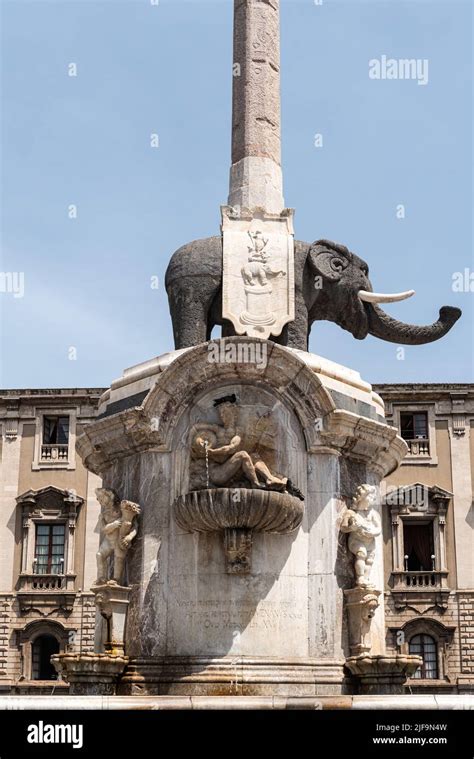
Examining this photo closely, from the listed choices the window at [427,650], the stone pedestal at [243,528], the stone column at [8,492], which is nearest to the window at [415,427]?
the window at [427,650]

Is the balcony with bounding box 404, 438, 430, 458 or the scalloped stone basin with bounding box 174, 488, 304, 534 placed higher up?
the balcony with bounding box 404, 438, 430, 458

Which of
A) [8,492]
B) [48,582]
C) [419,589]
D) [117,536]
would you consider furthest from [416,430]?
[117,536]

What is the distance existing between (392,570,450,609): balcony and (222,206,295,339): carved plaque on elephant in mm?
28918

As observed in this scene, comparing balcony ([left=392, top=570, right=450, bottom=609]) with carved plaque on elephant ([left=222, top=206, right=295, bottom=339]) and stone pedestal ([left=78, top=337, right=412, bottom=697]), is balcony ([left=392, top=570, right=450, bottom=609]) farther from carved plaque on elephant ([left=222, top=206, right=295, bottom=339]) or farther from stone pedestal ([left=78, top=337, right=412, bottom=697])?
carved plaque on elephant ([left=222, top=206, right=295, bottom=339])

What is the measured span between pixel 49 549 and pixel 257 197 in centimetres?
2918

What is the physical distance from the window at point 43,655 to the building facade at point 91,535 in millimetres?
44

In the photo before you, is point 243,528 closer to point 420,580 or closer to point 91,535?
point 91,535

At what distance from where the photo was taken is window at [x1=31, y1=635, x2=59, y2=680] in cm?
4250

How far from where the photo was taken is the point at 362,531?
14180mm

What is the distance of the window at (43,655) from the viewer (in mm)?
42500

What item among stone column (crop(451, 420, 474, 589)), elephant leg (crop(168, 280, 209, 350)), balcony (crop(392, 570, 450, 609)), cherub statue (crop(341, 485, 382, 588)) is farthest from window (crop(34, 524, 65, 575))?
cherub statue (crop(341, 485, 382, 588))
